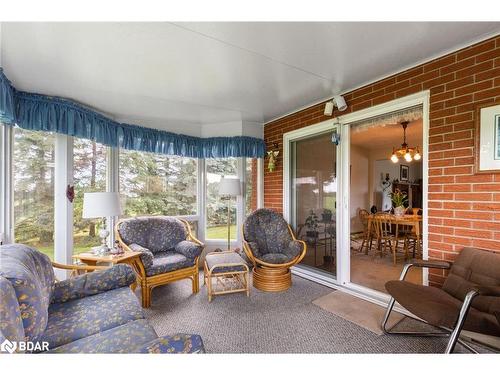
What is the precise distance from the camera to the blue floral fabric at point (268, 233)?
2.98 m

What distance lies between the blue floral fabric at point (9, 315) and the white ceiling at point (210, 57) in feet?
5.21

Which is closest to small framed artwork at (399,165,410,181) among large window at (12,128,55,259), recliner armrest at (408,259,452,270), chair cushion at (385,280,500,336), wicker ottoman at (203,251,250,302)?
recliner armrest at (408,259,452,270)

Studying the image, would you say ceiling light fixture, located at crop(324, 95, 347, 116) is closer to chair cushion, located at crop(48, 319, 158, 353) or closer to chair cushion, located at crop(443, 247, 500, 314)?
chair cushion, located at crop(443, 247, 500, 314)

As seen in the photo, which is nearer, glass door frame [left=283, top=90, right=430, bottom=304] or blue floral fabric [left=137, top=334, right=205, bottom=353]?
blue floral fabric [left=137, top=334, right=205, bottom=353]

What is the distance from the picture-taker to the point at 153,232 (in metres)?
2.85

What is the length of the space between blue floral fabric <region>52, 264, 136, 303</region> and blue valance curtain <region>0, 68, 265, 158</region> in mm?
1580

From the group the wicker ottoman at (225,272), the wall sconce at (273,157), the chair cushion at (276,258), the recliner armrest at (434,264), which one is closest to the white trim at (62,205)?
the wicker ottoman at (225,272)

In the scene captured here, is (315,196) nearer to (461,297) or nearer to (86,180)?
(461,297)

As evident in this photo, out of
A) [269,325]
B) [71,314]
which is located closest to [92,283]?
[71,314]

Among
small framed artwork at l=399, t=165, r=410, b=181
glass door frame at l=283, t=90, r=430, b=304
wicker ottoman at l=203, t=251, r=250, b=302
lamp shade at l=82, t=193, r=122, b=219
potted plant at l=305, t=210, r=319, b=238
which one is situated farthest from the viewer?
small framed artwork at l=399, t=165, r=410, b=181

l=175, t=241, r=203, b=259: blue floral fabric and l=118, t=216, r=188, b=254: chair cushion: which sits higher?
l=118, t=216, r=188, b=254: chair cushion

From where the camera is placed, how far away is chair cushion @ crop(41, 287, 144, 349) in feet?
4.02

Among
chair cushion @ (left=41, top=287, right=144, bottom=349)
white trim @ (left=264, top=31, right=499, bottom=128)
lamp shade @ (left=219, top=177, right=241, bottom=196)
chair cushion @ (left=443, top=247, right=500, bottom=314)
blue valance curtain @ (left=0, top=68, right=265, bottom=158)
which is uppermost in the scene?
white trim @ (left=264, top=31, right=499, bottom=128)
